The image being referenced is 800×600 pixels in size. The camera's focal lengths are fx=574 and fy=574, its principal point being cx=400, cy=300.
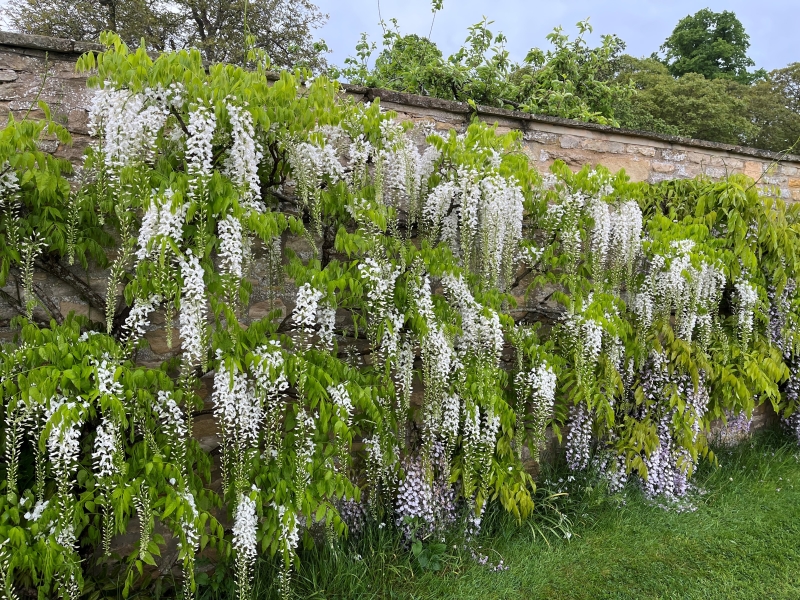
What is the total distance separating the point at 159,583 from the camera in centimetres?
268

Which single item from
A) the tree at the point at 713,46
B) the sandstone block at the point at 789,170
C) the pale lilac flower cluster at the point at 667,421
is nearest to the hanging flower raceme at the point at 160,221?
the pale lilac flower cluster at the point at 667,421

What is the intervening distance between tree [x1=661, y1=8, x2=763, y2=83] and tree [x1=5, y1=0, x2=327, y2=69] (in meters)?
15.1

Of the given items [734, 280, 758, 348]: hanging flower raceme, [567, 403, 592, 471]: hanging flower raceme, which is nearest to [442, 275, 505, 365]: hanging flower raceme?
[567, 403, 592, 471]: hanging flower raceme

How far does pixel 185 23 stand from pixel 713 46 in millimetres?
19007

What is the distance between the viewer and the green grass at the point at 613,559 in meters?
2.85

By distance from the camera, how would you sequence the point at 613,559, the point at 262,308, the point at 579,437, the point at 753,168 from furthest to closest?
the point at 753,168 → the point at 579,437 → the point at 613,559 → the point at 262,308

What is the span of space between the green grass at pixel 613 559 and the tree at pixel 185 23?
1137 cm

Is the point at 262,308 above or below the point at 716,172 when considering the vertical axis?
below

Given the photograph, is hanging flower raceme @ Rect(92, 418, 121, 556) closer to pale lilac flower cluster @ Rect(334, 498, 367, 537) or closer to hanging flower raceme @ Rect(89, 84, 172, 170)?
hanging flower raceme @ Rect(89, 84, 172, 170)

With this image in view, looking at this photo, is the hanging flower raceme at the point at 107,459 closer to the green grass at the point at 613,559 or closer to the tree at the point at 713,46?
the green grass at the point at 613,559

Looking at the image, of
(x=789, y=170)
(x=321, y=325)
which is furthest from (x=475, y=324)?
(x=789, y=170)

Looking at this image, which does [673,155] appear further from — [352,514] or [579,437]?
[352,514]

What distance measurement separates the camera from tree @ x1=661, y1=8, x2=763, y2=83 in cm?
2197

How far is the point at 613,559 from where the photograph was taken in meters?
3.19
